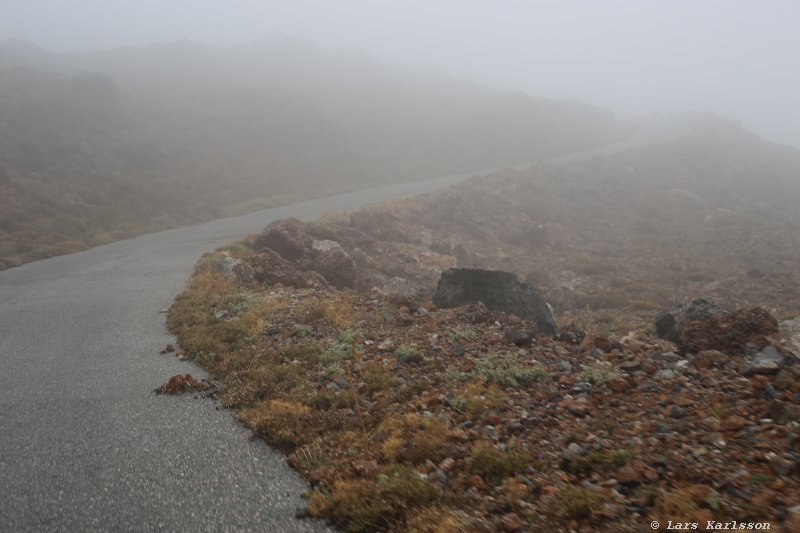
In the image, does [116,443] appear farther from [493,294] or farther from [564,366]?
[493,294]

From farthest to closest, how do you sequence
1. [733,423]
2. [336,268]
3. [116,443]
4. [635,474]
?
[336,268]
[116,443]
[733,423]
[635,474]

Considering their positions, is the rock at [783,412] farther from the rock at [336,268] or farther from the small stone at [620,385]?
the rock at [336,268]

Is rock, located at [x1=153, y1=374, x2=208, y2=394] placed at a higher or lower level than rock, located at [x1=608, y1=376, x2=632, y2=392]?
higher

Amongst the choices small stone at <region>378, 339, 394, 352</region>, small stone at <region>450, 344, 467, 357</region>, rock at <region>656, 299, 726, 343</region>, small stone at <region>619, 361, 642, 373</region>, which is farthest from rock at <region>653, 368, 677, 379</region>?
small stone at <region>378, 339, 394, 352</region>

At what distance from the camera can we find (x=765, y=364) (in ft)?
23.7

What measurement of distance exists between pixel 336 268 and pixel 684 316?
1241 cm

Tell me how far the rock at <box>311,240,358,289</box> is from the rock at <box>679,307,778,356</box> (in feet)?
40.5

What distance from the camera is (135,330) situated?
13.1m

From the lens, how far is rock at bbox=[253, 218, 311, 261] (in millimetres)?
20250

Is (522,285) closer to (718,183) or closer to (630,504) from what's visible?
(630,504)

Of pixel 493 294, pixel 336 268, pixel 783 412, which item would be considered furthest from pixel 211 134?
pixel 783 412

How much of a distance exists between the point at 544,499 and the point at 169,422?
20.3 ft

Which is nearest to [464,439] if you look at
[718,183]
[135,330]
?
[135,330]

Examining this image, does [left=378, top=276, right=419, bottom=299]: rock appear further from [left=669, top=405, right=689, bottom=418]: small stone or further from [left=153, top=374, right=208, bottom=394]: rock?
[left=669, top=405, right=689, bottom=418]: small stone
